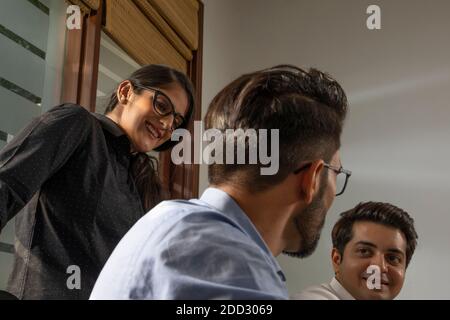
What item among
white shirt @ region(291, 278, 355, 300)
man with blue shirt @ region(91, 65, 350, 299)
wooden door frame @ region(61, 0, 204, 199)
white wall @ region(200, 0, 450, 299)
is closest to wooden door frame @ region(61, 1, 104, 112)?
wooden door frame @ region(61, 0, 204, 199)

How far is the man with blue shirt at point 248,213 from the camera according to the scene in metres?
0.59

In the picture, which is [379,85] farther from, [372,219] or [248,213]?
[248,213]

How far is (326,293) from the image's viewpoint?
142cm

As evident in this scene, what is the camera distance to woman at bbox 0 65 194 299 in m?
1.19

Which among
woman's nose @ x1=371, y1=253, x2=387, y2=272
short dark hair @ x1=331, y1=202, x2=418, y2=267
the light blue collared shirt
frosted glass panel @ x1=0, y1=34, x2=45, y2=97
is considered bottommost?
the light blue collared shirt

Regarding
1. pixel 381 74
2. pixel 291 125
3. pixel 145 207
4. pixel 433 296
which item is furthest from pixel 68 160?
pixel 381 74

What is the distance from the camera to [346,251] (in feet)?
5.94

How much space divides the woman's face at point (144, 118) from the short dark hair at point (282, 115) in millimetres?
652

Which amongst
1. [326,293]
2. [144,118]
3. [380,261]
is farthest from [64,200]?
[380,261]

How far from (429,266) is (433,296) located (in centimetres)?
14

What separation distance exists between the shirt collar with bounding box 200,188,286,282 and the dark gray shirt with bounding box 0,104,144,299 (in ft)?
1.76

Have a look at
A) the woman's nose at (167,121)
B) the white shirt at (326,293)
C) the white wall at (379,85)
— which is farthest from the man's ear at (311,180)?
the white wall at (379,85)

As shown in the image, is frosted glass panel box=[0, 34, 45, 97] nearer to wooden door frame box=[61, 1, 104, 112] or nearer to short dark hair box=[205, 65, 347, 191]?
wooden door frame box=[61, 1, 104, 112]

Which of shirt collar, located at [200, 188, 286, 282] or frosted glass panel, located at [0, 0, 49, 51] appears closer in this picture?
shirt collar, located at [200, 188, 286, 282]
